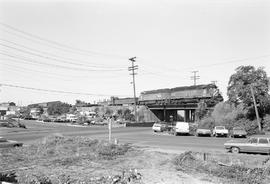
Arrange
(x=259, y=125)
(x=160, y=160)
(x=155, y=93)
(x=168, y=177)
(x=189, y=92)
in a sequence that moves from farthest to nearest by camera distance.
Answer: (x=155, y=93), (x=189, y=92), (x=259, y=125), (x=160, y=160), (x=168, y=177)

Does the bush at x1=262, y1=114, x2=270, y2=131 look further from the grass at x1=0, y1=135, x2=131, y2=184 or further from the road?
the grass at x1=0, y1=135, x2=131, y2=184

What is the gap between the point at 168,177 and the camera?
10.8 metres

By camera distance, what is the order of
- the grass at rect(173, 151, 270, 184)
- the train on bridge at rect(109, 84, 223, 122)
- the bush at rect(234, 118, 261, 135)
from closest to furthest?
the grass at rect(173, 151, 270, 184)
the bush at rect(234, 118, 261, 135)
the train on bridge at rect(109, 84, 223, 122)

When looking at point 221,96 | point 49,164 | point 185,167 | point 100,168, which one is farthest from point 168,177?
point 221,96

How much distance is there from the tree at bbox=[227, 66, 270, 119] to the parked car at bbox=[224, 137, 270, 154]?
66.7 ft

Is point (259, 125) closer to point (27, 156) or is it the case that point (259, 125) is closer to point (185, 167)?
point (185, 167)

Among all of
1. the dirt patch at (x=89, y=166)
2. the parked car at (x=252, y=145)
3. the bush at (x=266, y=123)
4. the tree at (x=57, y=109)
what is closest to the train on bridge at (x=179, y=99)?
the bush at (x=266, y=123)

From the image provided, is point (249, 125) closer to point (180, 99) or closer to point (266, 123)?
point (266, 123)

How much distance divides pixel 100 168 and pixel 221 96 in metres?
57.8

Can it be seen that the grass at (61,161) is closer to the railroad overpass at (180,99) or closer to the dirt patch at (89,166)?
the dirt patch at (89,166)

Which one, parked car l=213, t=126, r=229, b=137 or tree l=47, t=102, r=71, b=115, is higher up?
tree l=47, t=102, r=71, b=115

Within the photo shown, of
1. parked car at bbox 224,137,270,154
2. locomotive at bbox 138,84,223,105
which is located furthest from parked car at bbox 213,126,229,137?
locomotive at bbox 138,84,223,105

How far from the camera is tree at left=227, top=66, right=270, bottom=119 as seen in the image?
3747 centimetres

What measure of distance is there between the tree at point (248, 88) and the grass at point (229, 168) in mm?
25342
